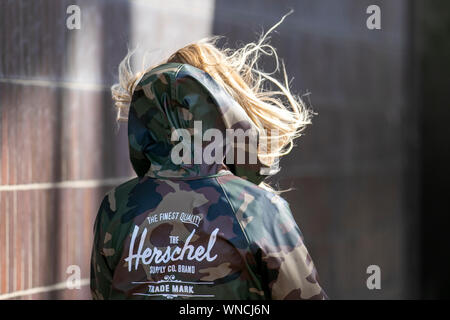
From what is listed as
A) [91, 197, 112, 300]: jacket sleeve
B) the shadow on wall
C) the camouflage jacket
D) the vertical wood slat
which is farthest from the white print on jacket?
the shadow on wall

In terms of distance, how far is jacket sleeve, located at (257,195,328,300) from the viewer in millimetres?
2402

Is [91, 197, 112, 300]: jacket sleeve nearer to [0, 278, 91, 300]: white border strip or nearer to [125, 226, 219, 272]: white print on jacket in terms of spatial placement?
[125, 226, 219, 272]: white print on jacket

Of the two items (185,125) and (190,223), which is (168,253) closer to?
(190,223)

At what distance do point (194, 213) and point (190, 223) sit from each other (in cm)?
3

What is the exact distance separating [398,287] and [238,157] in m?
4.37

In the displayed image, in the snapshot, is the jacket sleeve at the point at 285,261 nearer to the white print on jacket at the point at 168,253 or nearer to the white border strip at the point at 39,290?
the white print on jacket at the point at 168,253

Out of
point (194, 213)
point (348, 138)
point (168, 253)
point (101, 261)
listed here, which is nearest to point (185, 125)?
point (194, 213)

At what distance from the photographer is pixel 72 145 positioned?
152 inches

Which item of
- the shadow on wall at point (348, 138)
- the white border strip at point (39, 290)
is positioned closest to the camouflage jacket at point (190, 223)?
the white border strip at point (39, 290)

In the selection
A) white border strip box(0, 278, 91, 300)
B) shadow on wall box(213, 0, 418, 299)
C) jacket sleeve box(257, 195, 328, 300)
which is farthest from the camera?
shadow on wall box(213, 0, 418, 299)

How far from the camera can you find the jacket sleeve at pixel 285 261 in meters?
2.40

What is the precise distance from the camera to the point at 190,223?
2.47 m

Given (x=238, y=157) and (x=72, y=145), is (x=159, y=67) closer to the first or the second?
(x=238, y=157)
